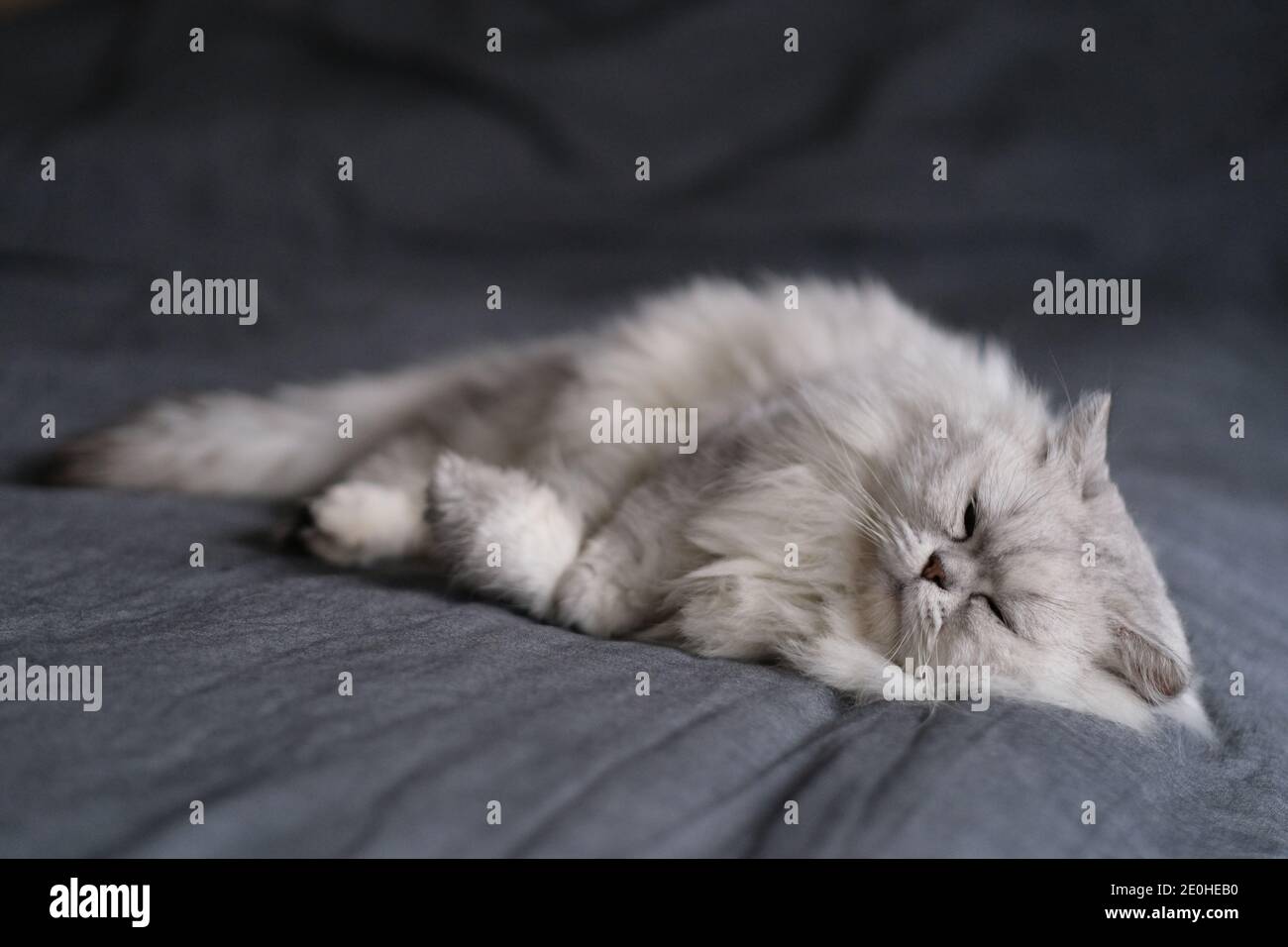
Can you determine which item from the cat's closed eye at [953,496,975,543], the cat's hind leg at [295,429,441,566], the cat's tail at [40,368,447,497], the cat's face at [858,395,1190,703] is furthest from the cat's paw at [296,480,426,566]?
the cat's closed eye at [953,496,975,543]

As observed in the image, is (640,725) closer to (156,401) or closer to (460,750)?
(460,750)

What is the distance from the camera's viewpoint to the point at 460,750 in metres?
1.28

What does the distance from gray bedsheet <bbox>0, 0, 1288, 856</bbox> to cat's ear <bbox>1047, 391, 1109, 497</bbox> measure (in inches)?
16.3

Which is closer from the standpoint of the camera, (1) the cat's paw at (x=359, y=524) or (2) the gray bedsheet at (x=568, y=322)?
(2) the gray bedsheet at (x=568, y=322)

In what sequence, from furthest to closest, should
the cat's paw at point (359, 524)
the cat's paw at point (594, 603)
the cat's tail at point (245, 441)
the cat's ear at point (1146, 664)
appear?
the cat's tail at point (245, 441), the cat's paw at point (359, 524), the cat's paw at point (594, 603), the cat's ear at point (1146, 664)

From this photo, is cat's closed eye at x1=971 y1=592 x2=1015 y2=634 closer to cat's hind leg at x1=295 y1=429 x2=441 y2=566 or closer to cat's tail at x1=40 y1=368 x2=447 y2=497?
cat's hind leg at x1=295 y1=429 x2=441 y2=566

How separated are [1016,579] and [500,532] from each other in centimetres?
82

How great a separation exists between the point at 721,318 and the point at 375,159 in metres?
1.70

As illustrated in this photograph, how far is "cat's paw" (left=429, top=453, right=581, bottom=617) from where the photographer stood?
185 centimetres

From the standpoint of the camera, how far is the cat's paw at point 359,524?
2.03m

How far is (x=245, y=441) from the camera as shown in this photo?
2.39 metres

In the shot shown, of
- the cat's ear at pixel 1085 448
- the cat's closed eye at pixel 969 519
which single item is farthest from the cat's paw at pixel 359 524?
the cat's ear at pixel 1085 448

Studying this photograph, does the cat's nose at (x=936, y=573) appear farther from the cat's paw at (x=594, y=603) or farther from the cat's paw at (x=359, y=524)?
the cat's paw at (x=359, y=524)

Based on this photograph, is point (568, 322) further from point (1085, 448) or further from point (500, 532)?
point (1085, 448)
